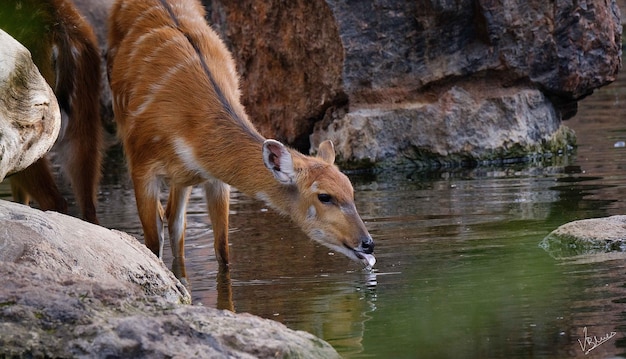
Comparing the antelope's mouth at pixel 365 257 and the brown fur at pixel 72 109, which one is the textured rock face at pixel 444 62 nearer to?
the brown fur at pixel 72 109

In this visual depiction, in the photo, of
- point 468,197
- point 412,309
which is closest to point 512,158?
point 468,197

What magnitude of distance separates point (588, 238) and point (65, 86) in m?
3.51

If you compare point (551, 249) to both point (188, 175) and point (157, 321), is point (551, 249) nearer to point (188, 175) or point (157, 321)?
point (188, 175)

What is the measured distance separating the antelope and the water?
316 mm

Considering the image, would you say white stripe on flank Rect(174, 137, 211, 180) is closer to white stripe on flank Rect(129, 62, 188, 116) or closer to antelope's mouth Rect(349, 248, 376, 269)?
white stripe on flank Rect(129, 62, 188, 116)

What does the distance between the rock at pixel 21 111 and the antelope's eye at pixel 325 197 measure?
1.58 meters

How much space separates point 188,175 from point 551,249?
221cm

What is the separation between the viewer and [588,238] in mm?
6566

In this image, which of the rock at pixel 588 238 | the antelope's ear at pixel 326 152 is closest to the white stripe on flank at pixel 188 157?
the antelope's ear at pixel 326 152

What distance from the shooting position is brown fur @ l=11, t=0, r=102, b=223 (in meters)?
7.61

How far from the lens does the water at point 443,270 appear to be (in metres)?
4.90

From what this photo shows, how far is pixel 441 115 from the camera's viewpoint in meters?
11.1

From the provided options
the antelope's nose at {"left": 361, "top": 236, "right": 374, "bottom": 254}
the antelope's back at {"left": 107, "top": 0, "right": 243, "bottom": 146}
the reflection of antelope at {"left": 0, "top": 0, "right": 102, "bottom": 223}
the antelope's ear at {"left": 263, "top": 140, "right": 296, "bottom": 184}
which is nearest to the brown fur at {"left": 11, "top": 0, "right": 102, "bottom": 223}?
the reflection of antelope at {"left": 0, "top": 0, "right": 102, "bottom": 223}

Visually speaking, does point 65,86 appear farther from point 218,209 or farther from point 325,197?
point 325,197
